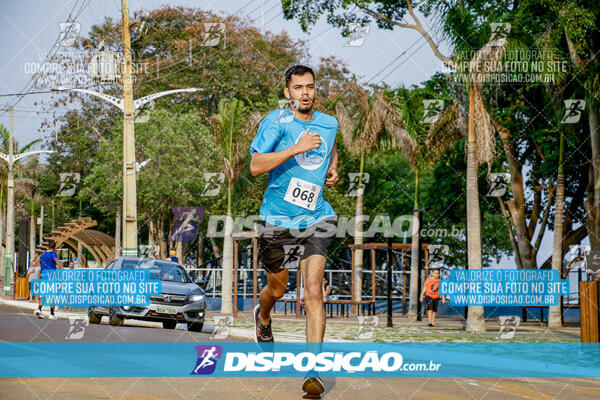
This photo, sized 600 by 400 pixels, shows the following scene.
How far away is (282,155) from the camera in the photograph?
18.2 feet

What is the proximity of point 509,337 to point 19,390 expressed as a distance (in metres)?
12.1

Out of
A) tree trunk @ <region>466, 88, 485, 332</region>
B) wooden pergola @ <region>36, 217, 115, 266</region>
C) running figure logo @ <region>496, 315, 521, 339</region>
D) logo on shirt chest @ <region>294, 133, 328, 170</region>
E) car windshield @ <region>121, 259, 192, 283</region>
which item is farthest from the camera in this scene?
wooden pergola @ <region>36, 217, 115, 266</region>

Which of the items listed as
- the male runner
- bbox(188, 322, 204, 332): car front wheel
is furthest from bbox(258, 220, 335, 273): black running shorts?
bbox(188, 322, 204, 332): car front wheel

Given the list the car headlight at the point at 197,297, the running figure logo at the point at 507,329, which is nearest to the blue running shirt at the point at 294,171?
the car headlight at the point at 197,297

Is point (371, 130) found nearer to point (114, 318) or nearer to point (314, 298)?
point (114, 318)

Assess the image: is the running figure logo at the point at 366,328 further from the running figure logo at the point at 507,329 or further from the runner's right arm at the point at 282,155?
the runner's right arm at the point at 282,155

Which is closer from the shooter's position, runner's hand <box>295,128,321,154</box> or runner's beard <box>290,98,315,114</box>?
runner's hand <box>295,128,321,154</box>

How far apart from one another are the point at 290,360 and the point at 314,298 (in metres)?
3.12

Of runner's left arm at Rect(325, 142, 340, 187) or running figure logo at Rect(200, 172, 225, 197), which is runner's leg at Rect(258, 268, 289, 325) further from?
running figure logo at Rect(200, 172, 225, 197)

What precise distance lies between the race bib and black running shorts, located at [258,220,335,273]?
0.61ft

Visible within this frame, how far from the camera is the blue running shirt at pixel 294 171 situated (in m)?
5.80

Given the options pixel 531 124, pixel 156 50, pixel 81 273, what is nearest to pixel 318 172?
pixel 81 273

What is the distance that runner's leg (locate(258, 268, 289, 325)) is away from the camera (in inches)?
238

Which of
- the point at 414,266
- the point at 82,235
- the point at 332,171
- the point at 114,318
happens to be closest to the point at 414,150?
the point at 414,266
